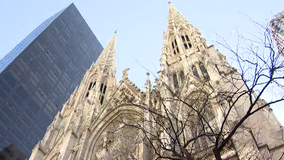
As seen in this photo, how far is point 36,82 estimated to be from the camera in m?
46.6

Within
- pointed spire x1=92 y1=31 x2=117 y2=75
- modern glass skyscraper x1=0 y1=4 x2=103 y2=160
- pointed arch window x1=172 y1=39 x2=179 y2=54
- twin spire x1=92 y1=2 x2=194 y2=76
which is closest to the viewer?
pointed arch window x1=172 y1=39 x2=179 y2=54

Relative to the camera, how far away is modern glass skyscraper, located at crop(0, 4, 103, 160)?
1484 inches

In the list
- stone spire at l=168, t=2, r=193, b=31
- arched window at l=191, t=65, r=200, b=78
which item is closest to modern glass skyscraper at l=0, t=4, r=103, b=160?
stone spire at l=168, t=2, r=193, b=31

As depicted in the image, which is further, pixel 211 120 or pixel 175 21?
pixel 175 21

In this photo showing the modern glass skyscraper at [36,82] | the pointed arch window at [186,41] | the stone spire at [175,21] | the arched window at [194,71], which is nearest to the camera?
the arched window at [194,71]

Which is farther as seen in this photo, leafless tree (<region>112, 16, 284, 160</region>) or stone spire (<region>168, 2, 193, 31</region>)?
stone spire (<region>168, 2, 193, 31</region>)

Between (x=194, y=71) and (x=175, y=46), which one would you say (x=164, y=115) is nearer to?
(x=194, y=71)

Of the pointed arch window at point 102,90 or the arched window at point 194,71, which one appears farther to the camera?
the pointed arch window at point 102,90

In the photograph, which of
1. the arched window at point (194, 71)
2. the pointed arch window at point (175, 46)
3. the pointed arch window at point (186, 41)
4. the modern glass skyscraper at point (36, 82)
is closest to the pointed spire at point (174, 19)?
the pointed arch window at point (186, 41)

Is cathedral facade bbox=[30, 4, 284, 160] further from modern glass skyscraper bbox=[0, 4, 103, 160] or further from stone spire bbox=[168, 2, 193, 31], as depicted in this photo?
modern glass skyscraper bbox=[0, 4, 103, 160]

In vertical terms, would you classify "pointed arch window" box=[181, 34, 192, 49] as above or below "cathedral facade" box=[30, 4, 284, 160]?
above

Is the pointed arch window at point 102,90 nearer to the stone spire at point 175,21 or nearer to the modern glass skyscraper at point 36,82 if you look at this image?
the stone spire at point 175,21

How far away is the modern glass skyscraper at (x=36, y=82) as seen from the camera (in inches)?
1484

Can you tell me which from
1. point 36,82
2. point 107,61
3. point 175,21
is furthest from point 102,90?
point 36,82
